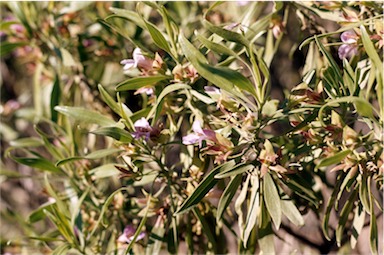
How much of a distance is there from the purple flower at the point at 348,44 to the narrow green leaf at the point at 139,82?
1.03 ft

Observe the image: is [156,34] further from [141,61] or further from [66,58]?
[66,58]

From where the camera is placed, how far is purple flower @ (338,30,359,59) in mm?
989

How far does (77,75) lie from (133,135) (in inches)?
25.7

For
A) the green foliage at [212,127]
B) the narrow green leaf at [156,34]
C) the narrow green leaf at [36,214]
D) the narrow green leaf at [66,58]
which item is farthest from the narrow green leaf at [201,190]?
the narrow green leaf at [66,58]

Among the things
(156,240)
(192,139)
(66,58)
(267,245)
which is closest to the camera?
(192,139)

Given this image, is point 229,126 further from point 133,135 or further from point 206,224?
point 206,224

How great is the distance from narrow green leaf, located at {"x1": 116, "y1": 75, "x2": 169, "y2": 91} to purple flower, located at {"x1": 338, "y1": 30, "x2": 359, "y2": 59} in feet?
1.03

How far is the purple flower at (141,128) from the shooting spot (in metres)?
0.97

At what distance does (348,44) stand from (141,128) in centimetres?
39

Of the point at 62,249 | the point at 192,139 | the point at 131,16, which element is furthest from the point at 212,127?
the point at 62,249

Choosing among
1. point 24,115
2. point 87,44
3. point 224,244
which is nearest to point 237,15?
point 87,44

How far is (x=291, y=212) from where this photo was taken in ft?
3.17

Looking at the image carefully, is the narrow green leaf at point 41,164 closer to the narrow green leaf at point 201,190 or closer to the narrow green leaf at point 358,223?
the narrow green leaf at point 201,190

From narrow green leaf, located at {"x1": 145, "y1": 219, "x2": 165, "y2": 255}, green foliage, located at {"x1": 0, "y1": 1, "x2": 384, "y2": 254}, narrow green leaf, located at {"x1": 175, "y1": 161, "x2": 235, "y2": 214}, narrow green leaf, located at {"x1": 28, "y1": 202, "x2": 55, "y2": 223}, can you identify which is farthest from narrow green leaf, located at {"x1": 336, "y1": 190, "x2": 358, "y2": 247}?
narrow green leaf, located at {"x1": 28, "y1": 202, "x2": 55, "y2": 223}
